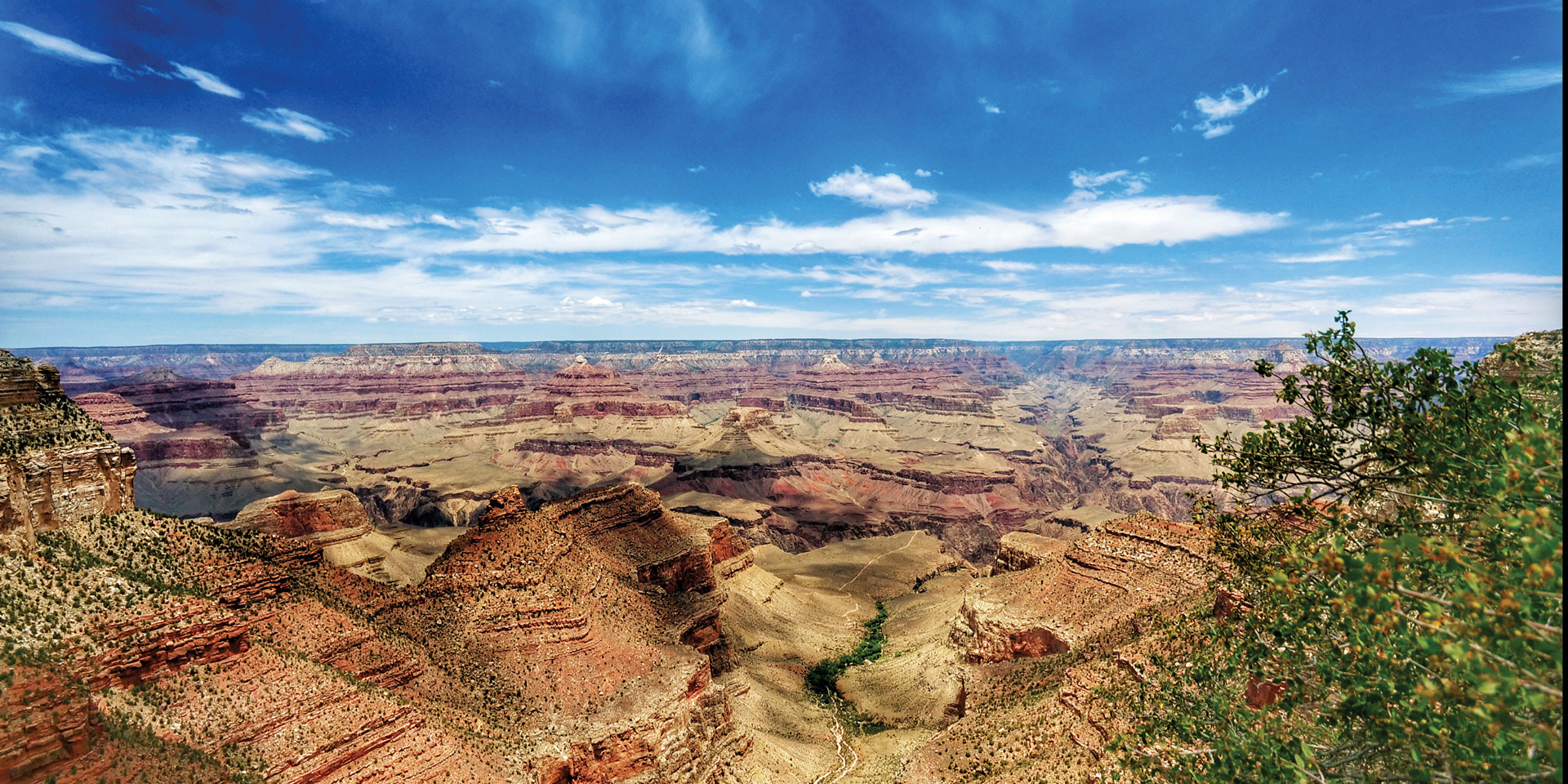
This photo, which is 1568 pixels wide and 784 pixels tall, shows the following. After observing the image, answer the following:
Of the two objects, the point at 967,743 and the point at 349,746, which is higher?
the point at 349,746

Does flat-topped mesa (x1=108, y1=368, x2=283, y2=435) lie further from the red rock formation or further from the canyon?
the canyon

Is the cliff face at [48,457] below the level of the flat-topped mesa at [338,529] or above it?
above

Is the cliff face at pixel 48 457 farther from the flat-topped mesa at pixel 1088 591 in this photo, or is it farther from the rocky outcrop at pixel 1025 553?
the rocky outcrop at pixel 1025 553

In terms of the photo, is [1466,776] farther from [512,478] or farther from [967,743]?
[512,478]

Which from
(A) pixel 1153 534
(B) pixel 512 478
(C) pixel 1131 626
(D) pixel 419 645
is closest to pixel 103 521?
(D) pixel 419 645

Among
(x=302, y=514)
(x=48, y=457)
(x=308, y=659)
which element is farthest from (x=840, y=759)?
(x=302, y=514)

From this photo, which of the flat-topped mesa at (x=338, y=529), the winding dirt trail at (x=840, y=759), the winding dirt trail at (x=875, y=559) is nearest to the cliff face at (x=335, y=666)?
the winding dirt trail at (x=840, y=759)
